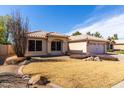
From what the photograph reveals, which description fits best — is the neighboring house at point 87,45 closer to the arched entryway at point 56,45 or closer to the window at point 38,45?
the arched entryway at point 56,45

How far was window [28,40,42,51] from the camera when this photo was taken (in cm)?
2456

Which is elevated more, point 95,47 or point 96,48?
point 95,47

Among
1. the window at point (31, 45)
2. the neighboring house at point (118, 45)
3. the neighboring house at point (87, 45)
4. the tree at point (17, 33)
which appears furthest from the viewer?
the neighboring house at point (118, 45)

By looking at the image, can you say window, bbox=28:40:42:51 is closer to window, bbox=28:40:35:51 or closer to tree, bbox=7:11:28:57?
window, bbox=28:40:35:51

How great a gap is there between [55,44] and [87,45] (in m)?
5.67

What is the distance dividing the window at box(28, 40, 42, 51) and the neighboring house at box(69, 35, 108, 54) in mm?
8154

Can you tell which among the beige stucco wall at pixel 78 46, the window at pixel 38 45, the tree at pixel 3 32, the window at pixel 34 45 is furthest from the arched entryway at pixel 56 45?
the tree at pixel 3 32

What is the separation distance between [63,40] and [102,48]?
914 centimetres

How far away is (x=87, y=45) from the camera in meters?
30.0

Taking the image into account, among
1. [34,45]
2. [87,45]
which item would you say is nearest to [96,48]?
[87,45]

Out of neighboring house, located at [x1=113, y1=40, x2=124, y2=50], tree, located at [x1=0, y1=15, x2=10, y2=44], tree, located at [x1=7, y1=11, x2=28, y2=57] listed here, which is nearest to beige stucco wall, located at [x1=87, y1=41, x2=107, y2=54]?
tree, located at [x1=7, y1=11, x2=28, y2=57]

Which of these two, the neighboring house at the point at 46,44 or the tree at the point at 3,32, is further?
the tree at the point at 3,32

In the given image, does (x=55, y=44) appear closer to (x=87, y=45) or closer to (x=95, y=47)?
(x=87, y=45)

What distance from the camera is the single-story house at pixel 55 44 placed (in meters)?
24.9
